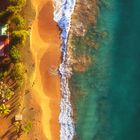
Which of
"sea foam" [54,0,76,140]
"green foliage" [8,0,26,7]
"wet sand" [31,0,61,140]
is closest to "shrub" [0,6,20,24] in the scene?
"green foliage" [8,0,26,7]

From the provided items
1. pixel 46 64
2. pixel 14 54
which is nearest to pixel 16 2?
pixel 14 54

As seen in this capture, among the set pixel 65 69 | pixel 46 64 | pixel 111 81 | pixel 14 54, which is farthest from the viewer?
pixel 111 81

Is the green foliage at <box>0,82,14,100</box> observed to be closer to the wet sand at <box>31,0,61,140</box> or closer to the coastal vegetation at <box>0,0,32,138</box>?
the coastal vegetation at <box>0,0,32,138</box>

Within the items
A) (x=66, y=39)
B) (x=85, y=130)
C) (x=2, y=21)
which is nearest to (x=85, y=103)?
(x=85, y=130)

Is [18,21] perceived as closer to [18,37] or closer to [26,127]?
[18,37]

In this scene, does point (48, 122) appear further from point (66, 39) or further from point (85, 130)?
point (66, 39)

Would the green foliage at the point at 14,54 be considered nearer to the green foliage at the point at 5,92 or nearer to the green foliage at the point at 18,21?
the green foliage at the point at 18,21
